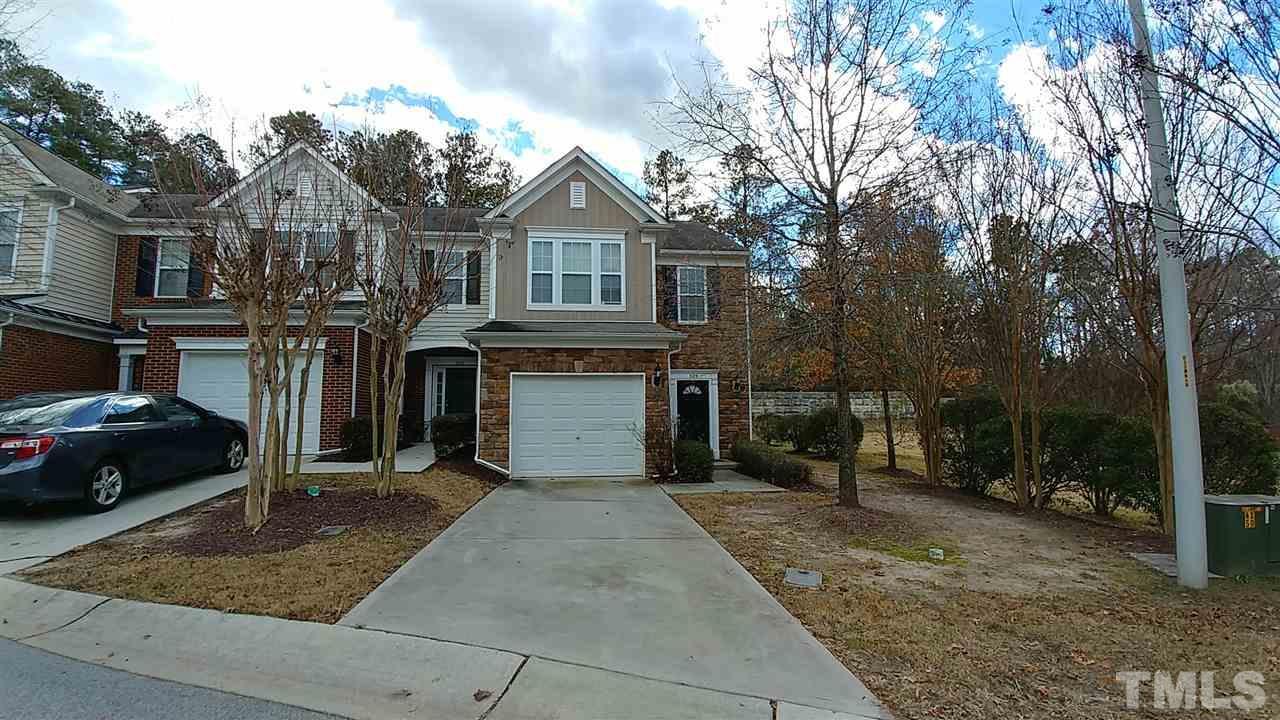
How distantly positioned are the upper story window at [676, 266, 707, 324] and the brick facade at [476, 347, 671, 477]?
3686mm

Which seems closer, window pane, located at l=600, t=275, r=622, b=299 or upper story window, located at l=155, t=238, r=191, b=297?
window pane, located at l=600, t=275, r=622, b=299

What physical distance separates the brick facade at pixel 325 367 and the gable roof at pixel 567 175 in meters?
4.26

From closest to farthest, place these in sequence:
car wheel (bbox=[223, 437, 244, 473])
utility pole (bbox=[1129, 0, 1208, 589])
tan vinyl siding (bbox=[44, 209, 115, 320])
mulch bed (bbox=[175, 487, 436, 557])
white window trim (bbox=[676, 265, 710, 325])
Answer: utility pole (bbox=[1129, 0, 1208, 589]), mulch bed (bbox=[175, 487, 436, 557]), car wheel (bbox=[223, 437, 244, 473]), tan vinyl siding (bbox=[44, 209, 115, 320]), white window trim (bbox=[676, 265, 710, 325])

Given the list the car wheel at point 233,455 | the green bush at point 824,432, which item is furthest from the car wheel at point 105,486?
the green bush at point 824,432

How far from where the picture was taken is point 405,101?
9344 millimetres

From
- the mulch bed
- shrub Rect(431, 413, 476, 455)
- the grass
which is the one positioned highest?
shrub Rect(431, 413, 476, 455)

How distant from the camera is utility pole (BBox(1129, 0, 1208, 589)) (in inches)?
224

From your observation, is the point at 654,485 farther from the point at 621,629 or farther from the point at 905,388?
the point at 621,629

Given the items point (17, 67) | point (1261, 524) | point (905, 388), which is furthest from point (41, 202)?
point (1261, 524)

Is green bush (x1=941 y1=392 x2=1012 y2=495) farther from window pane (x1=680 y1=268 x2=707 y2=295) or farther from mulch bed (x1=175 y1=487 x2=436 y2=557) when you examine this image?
mulch bed (x1=175 y1=487 x2=436 y2=557)

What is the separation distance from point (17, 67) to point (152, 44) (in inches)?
256

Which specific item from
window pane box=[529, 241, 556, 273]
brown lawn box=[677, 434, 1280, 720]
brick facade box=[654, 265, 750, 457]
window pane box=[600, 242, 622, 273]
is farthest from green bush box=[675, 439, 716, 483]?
window pane box=[529, 241, 556, 273]

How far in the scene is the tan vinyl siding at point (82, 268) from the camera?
47.8 ft

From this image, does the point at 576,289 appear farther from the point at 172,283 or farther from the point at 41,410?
the point at 172,283
